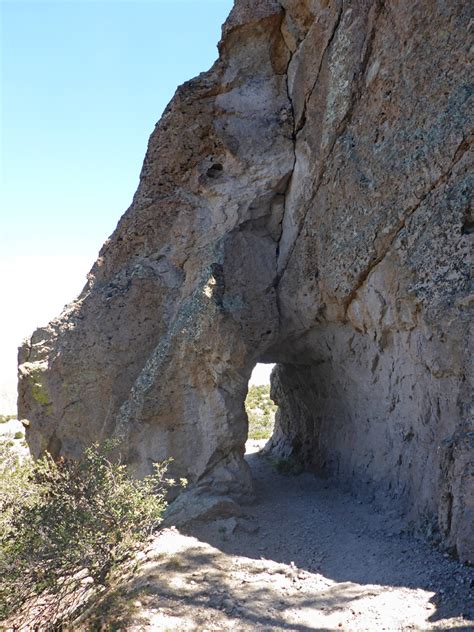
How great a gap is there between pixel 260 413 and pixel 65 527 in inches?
503

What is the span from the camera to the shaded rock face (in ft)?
17.3

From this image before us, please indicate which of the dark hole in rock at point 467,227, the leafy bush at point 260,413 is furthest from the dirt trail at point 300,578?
the leafy bush at point 260,413

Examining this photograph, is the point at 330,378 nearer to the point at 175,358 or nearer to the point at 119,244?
the point at 175,358

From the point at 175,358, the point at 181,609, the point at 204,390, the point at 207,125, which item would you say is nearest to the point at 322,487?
the point at 204,390

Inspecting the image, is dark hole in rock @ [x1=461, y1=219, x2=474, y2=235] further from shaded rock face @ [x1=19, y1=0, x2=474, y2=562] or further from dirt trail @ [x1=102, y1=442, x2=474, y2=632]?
dirt trail @ [x1=102, y1=442, x2=474, y2=632]

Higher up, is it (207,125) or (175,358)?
(207,125)

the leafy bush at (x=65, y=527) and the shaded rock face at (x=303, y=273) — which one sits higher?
the shaded rock face at (x=303, y=273)

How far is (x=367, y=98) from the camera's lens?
633 cm

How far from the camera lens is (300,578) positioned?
513 cm

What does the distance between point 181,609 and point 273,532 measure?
1644 mm

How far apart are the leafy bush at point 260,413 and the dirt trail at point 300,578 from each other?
736cm

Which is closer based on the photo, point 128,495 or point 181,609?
point 181,609

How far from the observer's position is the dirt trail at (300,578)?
431 centimetres

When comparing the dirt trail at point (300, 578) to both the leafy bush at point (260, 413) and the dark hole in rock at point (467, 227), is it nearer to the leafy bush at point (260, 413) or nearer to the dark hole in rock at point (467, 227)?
the dark hole in rock at point (467, 227)
